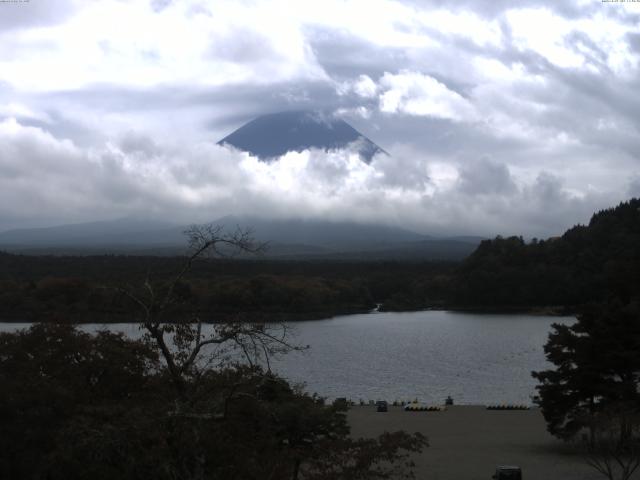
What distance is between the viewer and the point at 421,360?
29.6 meters

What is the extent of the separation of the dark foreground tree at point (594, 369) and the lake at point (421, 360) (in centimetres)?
657

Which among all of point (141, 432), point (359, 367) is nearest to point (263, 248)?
point (141, 432)

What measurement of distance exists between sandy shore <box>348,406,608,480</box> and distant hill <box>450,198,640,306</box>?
3686cm

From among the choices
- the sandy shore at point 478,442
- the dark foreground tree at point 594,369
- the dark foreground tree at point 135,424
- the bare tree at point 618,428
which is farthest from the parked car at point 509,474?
the dark foreground tree at point 135,424

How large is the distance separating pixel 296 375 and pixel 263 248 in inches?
810

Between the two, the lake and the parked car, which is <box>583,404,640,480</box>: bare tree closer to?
the parked car

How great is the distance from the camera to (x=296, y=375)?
83.5 feet

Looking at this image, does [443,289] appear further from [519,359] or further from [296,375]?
[296,375]

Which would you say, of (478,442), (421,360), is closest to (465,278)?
(421,360)

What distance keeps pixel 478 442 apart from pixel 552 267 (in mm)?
44722

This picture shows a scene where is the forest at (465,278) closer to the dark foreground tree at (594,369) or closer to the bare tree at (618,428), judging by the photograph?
the dark foreground tree at (594,369)

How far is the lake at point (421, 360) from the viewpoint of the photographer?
23.3m

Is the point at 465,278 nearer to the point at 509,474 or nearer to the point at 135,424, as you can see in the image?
the point at 509,474

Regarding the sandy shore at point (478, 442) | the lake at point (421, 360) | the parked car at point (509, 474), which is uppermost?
the parked car at point (509, 474)
